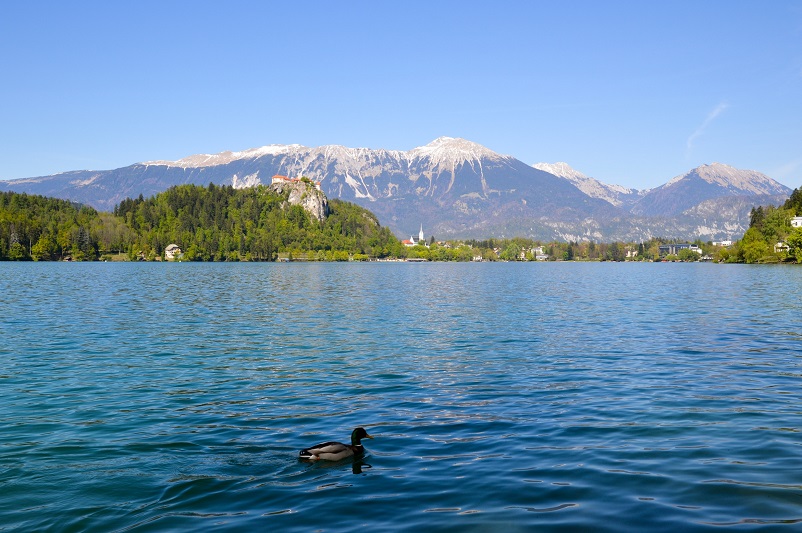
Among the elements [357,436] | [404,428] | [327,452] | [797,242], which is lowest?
[404,428]

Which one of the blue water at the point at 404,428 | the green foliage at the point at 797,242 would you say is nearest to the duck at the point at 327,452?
the blue water at the point at 404,428

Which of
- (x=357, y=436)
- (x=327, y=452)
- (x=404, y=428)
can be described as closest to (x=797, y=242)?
(x=404, y=428)

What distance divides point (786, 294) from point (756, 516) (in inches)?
2880

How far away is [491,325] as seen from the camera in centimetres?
4772

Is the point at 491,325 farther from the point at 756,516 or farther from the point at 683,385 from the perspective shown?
the point at 756,516

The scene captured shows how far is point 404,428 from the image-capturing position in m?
19.8

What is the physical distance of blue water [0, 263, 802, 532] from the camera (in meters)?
13.3

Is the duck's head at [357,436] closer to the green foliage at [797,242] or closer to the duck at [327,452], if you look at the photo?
the duck at [327,452]

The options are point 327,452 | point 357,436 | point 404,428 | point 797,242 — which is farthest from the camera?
point 797,242

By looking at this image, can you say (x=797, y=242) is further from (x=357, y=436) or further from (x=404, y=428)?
(x=357, y=436)

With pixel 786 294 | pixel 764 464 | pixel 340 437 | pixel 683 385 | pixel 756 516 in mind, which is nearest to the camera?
pixel 756 516

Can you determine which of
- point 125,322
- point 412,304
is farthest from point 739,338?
point 125,322

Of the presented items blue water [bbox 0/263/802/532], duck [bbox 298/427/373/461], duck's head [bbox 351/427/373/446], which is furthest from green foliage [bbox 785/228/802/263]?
duck [bbox 298/427/373/461]

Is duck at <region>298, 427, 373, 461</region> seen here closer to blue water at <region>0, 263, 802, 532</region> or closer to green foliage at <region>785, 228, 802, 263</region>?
blue water at <region>0, 263, 802, 532</region>
